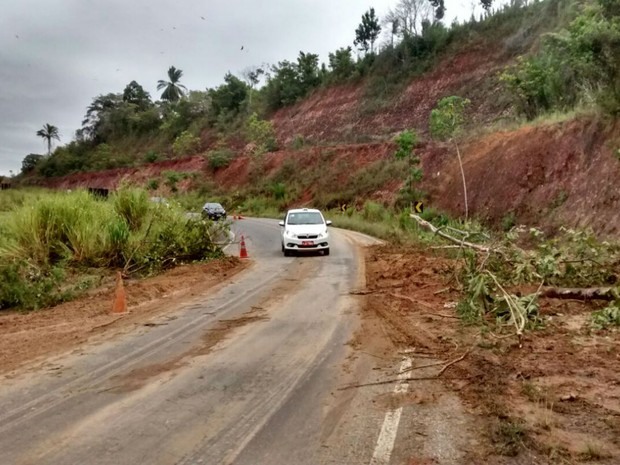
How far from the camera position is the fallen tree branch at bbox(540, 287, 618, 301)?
9.49 meters

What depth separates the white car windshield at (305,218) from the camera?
21.1m

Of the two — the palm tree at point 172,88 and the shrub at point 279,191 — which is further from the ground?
the palm tree at point 172,88

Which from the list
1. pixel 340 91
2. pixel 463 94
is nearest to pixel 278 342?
pixel 463 94

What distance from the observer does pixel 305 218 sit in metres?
21.3

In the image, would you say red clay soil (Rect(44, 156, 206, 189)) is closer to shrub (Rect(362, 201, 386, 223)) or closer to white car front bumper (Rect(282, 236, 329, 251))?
shrub (Rect(362, 201, 386, 223))

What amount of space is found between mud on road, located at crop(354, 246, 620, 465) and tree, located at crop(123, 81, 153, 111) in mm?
102370

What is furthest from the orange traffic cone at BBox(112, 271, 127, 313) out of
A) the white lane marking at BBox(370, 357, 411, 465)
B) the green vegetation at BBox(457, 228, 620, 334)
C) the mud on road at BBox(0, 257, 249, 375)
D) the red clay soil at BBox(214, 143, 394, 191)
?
the red clay soil at BBox(214, 143, 394, 191)

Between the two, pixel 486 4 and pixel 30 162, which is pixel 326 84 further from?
pixel 30 162

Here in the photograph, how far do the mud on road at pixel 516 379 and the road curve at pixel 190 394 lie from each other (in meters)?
0.88

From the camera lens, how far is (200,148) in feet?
261

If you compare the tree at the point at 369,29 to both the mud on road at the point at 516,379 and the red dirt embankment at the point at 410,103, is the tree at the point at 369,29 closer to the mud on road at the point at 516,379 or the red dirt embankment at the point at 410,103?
the red dirt embankment at the point at 410,103

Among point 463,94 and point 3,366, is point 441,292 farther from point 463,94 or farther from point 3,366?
point 463,94

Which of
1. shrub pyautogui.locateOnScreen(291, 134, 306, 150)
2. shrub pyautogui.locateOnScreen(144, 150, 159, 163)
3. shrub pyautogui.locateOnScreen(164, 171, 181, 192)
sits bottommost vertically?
shrub pyautogui.locateOnScreen(164, 171, 181, 192)

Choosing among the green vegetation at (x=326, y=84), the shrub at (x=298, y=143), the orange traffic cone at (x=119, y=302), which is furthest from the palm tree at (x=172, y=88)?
the orange traffic cone at (x=119, y=302)
